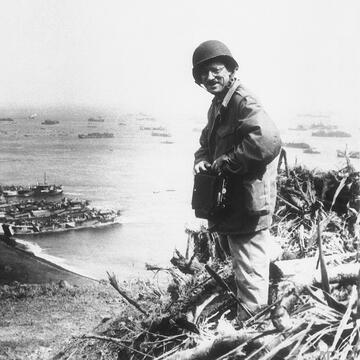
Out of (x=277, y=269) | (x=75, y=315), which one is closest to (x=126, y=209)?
(x=75, y=315)

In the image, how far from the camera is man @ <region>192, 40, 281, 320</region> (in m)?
2.72

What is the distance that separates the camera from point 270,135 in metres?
2.70

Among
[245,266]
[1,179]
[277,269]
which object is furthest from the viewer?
[1,179]

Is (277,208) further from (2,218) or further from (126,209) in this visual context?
(126,209)

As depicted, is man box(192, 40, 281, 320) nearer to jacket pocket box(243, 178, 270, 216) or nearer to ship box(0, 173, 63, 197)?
jacket pocket box(243, 178, 270, 216)

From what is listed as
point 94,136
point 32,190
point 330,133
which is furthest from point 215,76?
point 94,136

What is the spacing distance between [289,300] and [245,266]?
2.40 ft

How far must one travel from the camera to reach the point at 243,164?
9.02 feet

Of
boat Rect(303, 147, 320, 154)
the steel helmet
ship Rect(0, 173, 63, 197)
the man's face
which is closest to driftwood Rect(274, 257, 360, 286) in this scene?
the man's face

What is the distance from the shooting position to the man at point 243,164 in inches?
107

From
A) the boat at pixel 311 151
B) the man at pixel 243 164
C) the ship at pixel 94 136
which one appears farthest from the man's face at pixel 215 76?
the ship at pixel 94 136

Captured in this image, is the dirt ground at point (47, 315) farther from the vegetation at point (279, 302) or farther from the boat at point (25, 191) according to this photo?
the boat at point (25, 191)

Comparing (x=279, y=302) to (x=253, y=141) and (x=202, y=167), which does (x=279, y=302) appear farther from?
(x=202, y=167)

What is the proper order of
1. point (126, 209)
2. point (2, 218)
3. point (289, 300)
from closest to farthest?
point (289, 300) < point (2, 218) < point (126, 209)
